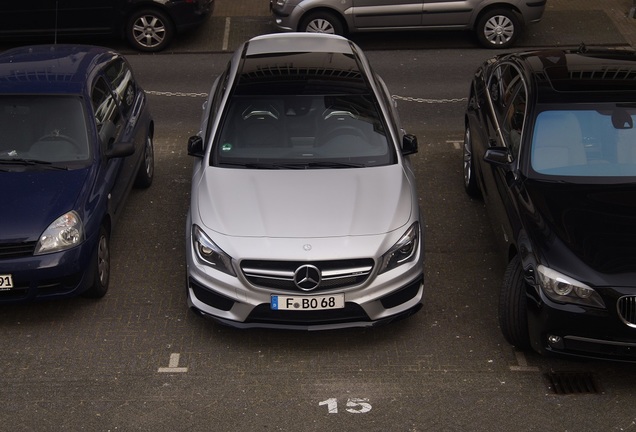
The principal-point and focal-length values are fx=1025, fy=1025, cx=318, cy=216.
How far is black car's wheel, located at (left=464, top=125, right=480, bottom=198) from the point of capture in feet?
34.6

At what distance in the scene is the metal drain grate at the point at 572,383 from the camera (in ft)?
24.9

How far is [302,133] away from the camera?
9.09 m

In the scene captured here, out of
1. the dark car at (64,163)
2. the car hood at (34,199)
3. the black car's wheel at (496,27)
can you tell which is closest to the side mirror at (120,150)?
the dark car at (64,163)

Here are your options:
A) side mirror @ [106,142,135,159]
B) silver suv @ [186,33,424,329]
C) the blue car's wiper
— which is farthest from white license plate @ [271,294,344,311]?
the blue car's wiper

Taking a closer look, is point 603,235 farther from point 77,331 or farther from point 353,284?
point 77,331

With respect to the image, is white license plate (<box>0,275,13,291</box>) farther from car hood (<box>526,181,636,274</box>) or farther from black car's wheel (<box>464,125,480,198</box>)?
black car's wheel (<box>464,125,480,198</box>)

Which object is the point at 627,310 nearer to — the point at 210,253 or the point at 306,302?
the point at 306,302

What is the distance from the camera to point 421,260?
8.11m

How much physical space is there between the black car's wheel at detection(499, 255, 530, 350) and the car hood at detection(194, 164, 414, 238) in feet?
3.13

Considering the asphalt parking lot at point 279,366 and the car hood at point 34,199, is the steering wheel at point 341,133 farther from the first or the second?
the car hood at point 34,199

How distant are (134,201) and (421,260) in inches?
151

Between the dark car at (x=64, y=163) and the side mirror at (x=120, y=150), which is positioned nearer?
the dark car at (x=64, y=163)

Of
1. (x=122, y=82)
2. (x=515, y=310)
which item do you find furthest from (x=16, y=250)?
(x=515, y=310)

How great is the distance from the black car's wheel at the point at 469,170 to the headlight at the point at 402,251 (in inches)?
98.7
